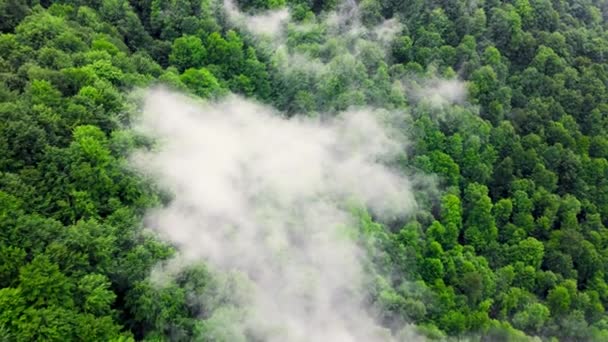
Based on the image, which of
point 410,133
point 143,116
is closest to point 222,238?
point 143,116

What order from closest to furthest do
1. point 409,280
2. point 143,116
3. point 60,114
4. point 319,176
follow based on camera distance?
point 60,114 → point 143,116 → point 409,280 → point 319,176

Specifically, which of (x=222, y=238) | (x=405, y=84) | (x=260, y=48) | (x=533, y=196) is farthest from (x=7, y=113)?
(x=533, y=196)

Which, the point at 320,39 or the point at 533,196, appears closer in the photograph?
the point at 533,196

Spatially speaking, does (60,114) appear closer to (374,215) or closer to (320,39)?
(374,215)

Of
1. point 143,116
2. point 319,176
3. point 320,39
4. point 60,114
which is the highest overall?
point 320,39

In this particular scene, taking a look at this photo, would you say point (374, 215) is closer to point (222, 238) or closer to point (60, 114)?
point (222, 238)

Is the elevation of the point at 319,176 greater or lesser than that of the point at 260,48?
lesser

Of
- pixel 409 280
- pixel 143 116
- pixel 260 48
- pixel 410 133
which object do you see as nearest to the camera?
pixel 143 116
